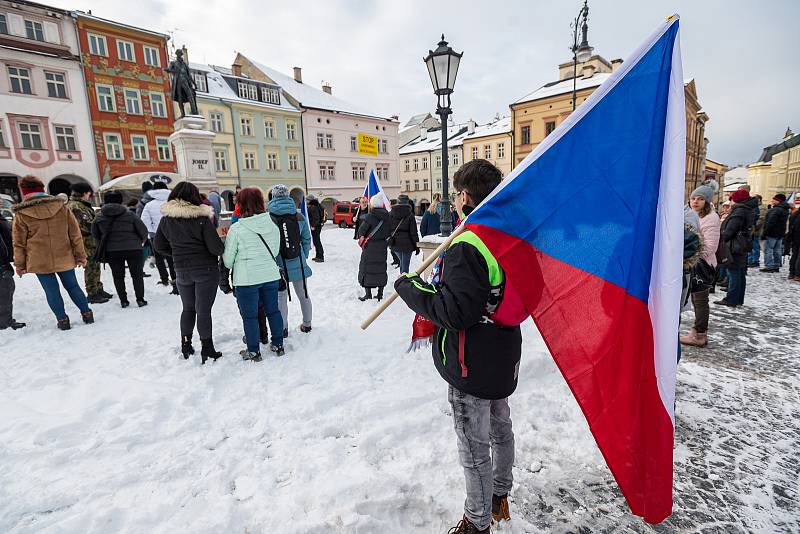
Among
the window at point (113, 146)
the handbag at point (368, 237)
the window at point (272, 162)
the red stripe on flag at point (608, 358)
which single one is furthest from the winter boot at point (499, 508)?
the window at point (272, 162)

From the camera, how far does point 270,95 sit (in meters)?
33.2

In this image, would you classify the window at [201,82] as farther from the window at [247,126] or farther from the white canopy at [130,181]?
the white canopy at [130,181]

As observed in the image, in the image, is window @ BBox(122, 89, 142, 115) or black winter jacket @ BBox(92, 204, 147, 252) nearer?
black winter jacket @ BBox(92, 204, 147, 252)

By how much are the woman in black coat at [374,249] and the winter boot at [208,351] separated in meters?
3.03

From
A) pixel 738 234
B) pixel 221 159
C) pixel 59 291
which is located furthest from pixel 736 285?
pixel 221 159

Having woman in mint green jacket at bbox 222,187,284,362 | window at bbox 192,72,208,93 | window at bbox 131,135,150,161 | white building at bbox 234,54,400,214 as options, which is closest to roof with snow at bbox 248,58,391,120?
white building at bbox 234,54,400,214

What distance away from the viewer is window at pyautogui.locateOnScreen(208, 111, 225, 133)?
29.2 m

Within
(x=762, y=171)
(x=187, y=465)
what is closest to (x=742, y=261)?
(x=187, y=465)

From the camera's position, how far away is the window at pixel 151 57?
1017 inches

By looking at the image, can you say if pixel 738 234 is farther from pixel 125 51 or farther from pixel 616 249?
pixel 125 51

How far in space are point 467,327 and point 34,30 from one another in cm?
3187

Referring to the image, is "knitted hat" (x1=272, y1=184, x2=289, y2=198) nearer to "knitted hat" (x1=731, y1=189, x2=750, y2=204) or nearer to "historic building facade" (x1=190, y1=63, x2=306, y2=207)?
"knitted hat" (x1=731, y1=189, x2=750, y2=204)

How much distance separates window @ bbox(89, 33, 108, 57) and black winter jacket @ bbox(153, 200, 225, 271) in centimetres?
2812

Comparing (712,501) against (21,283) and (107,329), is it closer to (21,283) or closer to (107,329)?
(107,329)
